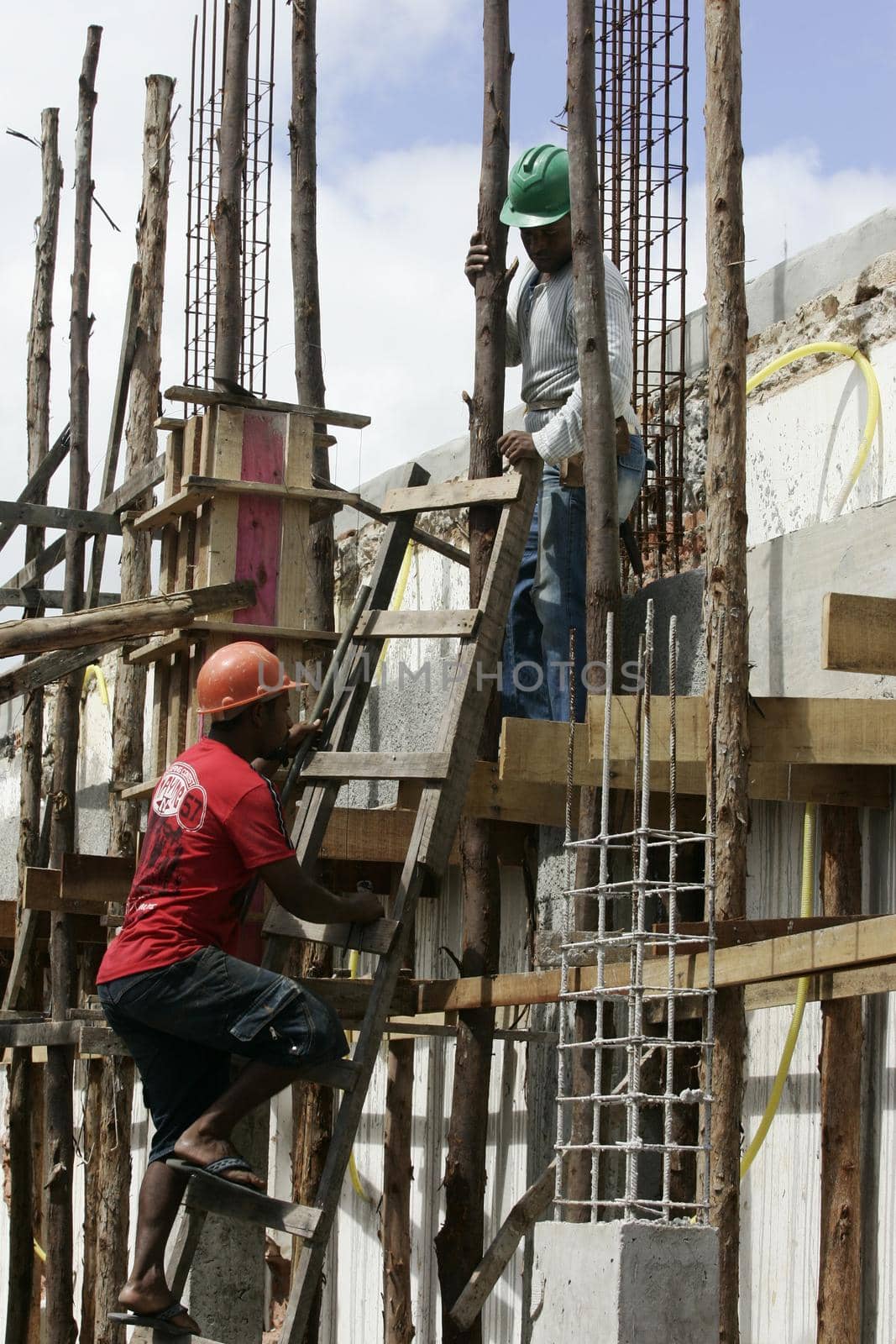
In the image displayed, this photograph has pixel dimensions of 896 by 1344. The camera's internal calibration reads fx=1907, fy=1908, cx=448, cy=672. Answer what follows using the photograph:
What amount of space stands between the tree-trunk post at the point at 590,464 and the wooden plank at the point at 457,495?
1043 mm

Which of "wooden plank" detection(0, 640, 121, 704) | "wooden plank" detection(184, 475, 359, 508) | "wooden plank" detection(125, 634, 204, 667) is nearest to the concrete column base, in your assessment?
"wooden plank" detection(0, 640, 121, 704)

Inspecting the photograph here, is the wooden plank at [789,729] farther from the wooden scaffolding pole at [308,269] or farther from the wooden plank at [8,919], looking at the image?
the wooden plank at [8,919]

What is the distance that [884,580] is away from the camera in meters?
7.07

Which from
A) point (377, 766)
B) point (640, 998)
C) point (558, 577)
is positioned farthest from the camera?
point (558, 577)

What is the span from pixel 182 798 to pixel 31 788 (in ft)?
25.8

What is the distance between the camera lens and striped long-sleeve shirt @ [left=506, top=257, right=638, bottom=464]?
8.20m

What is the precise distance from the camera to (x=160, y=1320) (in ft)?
19.2

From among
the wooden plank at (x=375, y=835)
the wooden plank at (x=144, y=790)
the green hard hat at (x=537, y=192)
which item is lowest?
the wooden plank at (x=375, y=835)

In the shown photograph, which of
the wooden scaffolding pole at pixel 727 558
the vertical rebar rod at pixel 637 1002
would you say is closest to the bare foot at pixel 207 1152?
the vertical rebar rod at pixel 637 1002

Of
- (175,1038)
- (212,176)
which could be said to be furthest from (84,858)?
(212,176)

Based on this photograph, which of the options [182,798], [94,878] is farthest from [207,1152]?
[94,878]

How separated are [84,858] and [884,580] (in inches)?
170

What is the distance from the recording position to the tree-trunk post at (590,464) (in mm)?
7531

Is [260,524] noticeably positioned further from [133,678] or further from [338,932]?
[133,678]
